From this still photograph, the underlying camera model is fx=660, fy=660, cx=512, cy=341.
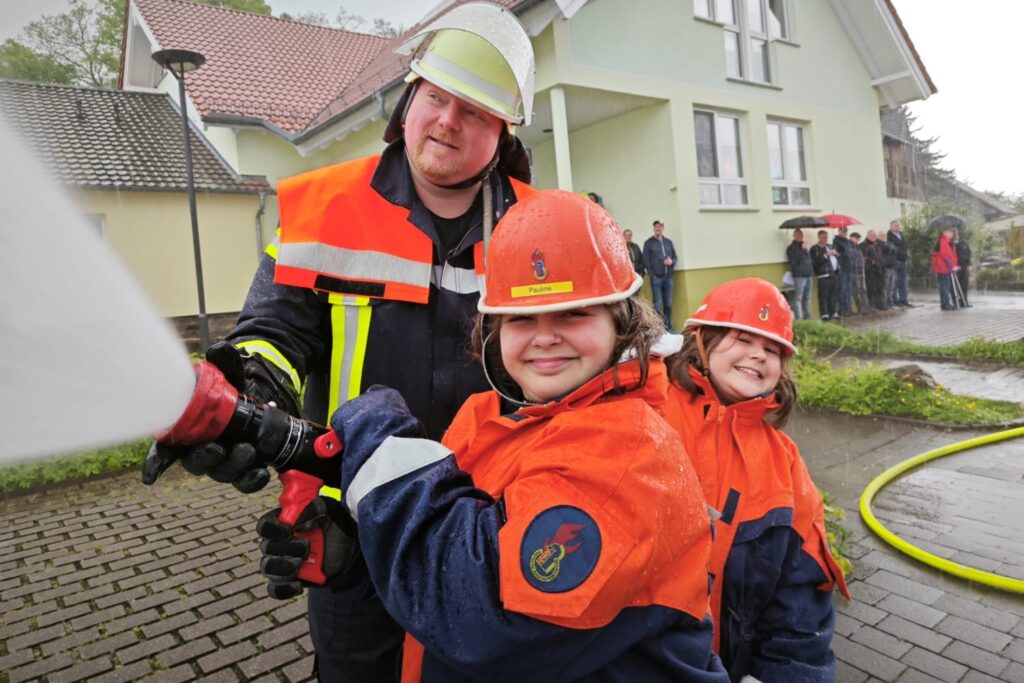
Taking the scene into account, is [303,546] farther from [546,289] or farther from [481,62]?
[481,62]

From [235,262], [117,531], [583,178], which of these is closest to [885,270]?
[583,178]

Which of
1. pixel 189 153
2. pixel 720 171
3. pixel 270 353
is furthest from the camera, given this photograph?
pixel 720 171

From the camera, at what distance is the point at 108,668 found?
329 cm

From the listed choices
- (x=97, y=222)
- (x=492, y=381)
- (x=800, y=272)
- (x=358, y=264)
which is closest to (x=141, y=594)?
(x=358, y=264)

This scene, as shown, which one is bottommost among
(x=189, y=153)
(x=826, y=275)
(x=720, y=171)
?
(x=826, y=275)

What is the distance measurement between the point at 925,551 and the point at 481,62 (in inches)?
151

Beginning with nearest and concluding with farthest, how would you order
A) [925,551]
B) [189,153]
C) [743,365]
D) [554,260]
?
1. [554,260]
2. [743,365]
3. [925,551]
4. [189,153]

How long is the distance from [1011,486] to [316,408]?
527 centimetres

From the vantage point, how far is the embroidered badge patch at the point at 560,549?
103cm

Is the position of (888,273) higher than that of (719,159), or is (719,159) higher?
(719,159)

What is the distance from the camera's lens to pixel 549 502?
1084 millimetres

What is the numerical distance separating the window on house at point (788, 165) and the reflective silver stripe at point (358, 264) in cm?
1433

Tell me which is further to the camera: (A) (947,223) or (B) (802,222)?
(B) (802,222)

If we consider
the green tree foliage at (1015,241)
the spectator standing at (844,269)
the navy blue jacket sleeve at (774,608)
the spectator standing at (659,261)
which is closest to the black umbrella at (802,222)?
the spectator standing at (844,269)
